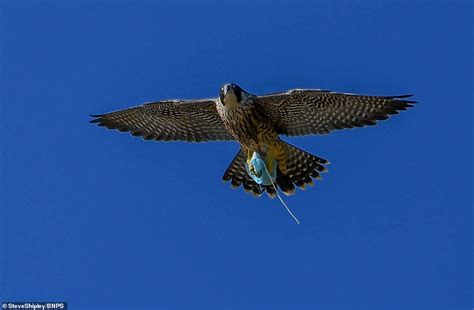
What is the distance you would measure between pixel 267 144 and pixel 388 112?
5.46ft

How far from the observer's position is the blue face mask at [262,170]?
41.7 feet

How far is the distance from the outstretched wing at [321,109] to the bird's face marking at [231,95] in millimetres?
285

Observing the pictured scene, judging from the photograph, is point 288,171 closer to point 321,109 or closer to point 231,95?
point 321,109

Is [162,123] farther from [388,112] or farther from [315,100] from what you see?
[388,112]

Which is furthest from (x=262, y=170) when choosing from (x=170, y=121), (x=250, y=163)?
(x=170, y=121)

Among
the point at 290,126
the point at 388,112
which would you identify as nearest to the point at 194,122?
the point at 290,126

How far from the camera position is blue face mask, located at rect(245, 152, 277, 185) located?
12695 millimetres

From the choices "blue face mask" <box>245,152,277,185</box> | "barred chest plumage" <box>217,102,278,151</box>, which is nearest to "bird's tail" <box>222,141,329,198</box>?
"blue face mask" <box>245,152,277,185</box>

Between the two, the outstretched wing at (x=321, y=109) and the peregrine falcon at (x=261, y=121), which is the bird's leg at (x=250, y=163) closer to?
the peregrine falcon at (x=261, y=121)

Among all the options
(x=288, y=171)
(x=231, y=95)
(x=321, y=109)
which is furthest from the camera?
(x=288, y=171)

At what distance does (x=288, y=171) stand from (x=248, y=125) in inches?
44.3

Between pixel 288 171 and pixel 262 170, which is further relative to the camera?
pixel 288 171

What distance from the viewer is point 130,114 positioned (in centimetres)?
1327

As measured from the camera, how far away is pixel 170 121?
1332 cm
